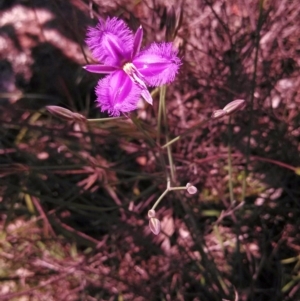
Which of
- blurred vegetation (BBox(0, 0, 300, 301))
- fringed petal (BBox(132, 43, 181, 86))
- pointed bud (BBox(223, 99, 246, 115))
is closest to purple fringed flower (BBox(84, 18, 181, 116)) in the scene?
fringed petal (BBox(132, 43, 181, 86))

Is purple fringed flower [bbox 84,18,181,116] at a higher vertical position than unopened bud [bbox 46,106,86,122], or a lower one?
higher

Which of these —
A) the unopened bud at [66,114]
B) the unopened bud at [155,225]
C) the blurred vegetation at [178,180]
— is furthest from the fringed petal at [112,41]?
the blurred vegetation at [178,180]

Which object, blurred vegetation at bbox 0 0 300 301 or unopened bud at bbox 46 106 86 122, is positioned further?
blurred vegetation at bbox 0 0 300 301

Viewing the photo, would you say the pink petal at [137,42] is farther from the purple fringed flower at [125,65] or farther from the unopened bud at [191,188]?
the unopened bud at [191,188]

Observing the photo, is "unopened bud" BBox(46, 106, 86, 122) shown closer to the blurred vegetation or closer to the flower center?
the flower center

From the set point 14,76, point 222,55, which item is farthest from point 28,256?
point 222,55

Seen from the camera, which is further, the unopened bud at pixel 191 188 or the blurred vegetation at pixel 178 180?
the blurred vegetation at pixel 178 180
